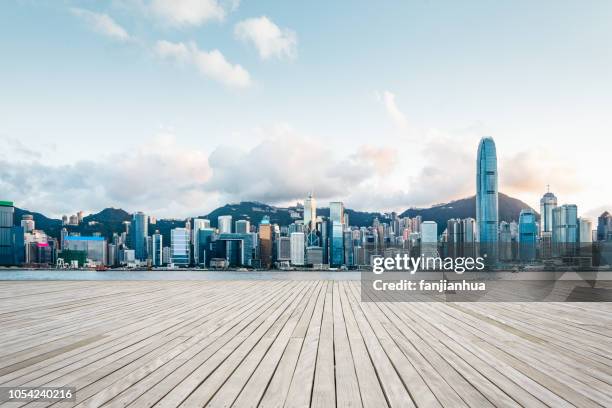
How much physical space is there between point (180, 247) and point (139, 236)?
3031 centimetres

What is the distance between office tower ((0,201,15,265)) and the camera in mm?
115562

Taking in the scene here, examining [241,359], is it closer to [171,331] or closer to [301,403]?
[301,403]

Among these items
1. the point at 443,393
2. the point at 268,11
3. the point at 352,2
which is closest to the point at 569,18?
the point at 352,2

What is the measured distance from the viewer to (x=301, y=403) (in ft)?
8.63

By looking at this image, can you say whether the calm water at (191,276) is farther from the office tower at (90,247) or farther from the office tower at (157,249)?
the office tower at (157,249)

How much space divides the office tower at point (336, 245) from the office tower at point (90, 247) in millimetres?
80587

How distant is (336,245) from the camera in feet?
400

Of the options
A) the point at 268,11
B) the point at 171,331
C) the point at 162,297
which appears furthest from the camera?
the point at 268,11

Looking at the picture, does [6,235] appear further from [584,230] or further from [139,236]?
[584,230]

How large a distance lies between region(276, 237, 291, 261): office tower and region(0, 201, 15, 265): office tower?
268 feet

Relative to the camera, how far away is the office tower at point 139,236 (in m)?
150

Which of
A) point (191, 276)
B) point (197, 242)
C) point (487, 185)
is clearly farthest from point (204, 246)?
point (487, 185)

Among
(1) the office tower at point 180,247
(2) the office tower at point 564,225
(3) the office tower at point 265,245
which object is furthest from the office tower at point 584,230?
(1) the office tower at point 180,247

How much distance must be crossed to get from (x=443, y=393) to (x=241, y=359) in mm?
1905
